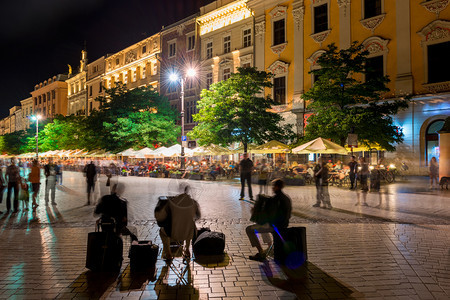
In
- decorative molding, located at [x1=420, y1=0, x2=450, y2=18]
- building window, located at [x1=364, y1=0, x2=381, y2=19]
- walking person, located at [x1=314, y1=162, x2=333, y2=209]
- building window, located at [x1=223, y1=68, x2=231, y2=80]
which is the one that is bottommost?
walking person, located at [x1=314, y1=162, x2=333, y2=209]

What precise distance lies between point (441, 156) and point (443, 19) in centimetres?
1097

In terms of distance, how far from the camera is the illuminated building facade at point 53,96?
8038cm

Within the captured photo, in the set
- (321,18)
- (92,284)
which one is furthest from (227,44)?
(92,284)

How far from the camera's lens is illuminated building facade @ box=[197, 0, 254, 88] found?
34.6 m

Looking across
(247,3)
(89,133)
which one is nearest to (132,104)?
(89,133)

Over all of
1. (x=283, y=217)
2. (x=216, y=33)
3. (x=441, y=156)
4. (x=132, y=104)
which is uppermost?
(x=216, y=33)

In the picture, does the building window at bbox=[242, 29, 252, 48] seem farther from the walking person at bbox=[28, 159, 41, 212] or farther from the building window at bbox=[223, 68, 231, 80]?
the walking person at bbox=[28, 159, 41, 212]

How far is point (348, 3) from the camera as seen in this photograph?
89.1 ft

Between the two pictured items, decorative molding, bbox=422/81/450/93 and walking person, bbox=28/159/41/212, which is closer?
walking person, bbox=28/159/41/212

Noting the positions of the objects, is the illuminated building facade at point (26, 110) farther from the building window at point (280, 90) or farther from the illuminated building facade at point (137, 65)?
the building window at point (280, 90)

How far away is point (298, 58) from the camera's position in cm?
3023

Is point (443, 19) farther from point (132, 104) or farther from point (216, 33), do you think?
point (132, 104)

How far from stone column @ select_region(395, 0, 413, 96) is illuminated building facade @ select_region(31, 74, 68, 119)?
231ft

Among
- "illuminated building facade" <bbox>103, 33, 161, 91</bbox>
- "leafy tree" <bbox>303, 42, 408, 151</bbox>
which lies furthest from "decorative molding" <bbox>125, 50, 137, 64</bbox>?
"leafy tree" <bbox>303, 42, 408, 151</bbox>
